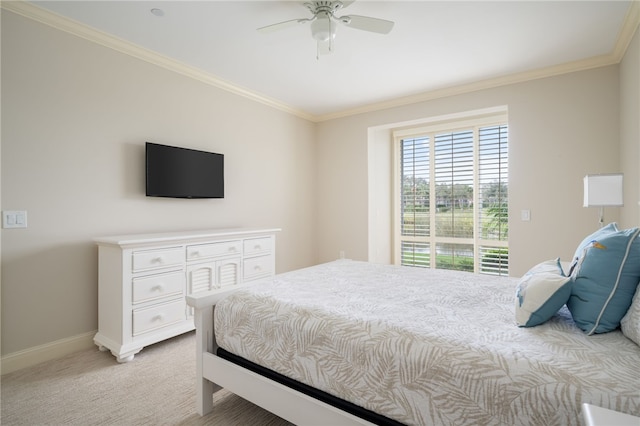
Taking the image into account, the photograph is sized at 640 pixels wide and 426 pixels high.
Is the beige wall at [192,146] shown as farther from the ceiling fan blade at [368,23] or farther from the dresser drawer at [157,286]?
Result: the ceiling fan blade at [368,23]

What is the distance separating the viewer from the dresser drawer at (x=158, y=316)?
96.3 inches

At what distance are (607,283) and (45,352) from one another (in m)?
3.42

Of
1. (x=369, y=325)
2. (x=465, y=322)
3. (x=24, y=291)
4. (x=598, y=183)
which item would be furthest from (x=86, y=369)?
(x=598, y=183)

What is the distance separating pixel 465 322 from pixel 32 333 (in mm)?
2935

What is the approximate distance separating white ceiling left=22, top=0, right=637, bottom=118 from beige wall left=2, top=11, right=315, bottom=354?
0.34 m

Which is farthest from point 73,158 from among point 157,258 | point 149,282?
point 149,282

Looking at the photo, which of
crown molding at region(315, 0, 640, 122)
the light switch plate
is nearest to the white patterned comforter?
the light switch plate

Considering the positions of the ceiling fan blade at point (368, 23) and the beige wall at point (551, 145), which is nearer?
the ceiling fan blade at point (368, 23)

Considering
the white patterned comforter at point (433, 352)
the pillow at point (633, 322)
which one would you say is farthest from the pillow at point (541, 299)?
the pillow at point (633, 322)

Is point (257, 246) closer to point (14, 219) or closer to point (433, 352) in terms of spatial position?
point (14, 219)

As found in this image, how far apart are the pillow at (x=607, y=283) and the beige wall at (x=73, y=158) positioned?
10.5 feet

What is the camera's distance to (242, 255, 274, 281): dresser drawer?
329 centimetres

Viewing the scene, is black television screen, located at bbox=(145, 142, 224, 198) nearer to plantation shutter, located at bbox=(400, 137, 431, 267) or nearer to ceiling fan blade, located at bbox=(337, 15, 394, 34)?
ceiling fan blade, located at bbox=(337, 15, 394, 34)

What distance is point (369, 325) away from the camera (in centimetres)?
132
